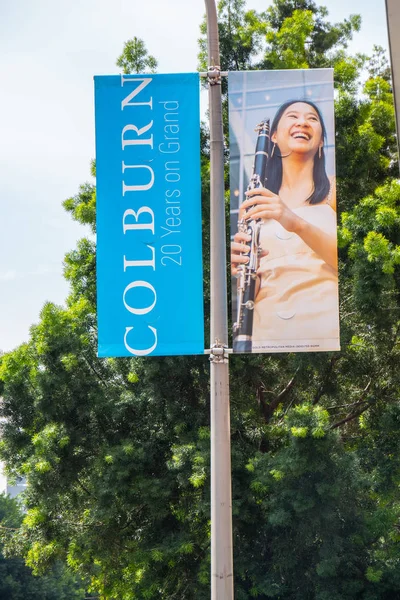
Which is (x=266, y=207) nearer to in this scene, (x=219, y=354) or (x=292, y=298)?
(x=292, y=298)

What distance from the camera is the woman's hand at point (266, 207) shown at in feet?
20.1

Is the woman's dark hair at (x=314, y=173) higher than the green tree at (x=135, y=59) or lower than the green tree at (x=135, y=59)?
lower

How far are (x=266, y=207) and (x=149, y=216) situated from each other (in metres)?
0.88

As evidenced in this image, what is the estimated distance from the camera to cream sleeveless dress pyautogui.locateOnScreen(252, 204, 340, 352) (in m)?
5.97

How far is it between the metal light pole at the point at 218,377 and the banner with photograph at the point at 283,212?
27 cm

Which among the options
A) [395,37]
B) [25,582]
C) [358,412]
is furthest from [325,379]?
[25,582]

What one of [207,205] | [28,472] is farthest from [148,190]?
[28,472]

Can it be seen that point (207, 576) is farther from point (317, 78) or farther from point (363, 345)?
point (317, 78)

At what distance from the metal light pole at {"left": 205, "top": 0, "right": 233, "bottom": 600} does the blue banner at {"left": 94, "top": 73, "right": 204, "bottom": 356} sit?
276mm

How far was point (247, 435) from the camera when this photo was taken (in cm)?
1594

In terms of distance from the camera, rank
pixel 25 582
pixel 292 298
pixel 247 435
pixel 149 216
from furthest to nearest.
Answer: pixel 25 582, pixel 247 435, pixel 149 216, pixel 292 298

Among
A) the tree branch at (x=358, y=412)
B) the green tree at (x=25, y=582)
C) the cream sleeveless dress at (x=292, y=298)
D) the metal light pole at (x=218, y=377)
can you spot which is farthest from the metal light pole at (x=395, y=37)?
the green tree at (x=25, y=582)

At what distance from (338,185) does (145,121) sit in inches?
402

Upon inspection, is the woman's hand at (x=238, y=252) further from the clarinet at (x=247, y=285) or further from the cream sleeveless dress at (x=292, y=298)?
the cream sleeveless dress at (x=292, y=298)
